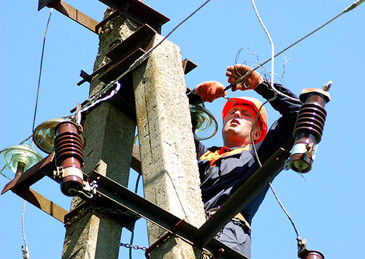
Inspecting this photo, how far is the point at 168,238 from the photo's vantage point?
4766 millimetres

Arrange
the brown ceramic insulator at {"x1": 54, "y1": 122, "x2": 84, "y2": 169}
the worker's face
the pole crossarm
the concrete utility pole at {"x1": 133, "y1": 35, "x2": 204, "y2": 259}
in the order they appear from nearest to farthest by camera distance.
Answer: the pole crossarm
the brown ceramic insulator at {"x1": 54, "y1": 122, "x2": 84, "y2": 169}
the concrete utility pole at {"x1": 133, "y1": 35, "x2": 204, "y2": 259}
the worker's face

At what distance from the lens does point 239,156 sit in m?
6.73

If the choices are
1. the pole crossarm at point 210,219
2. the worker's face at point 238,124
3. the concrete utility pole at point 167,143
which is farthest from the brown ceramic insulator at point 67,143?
the worker's face at point 238,124

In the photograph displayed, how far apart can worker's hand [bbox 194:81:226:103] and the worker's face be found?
2.68ft

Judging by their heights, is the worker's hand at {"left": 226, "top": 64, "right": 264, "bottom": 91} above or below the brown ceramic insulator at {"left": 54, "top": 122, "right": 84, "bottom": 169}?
above

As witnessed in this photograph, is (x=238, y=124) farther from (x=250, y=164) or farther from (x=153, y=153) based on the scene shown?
(x=153, y=153)

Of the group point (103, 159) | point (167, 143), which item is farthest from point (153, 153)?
point (103, 159)

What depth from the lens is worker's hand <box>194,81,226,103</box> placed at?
251 inches

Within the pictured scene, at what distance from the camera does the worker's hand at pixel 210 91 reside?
6367 mm

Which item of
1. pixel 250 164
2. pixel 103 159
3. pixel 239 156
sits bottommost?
pixel 103 159

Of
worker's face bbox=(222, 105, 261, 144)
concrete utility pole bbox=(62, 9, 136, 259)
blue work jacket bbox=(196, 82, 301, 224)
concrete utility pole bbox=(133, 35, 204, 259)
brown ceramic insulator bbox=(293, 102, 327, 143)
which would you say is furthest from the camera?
worker's face bbox=(222, 105, 261, 144)

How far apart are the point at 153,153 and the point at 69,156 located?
722 mm

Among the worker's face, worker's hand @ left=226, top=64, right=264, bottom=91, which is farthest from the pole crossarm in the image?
the worker's face

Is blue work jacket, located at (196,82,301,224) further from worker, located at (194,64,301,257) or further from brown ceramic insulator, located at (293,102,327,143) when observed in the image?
brown ceramic insulator, located at (293,102,327,143)
